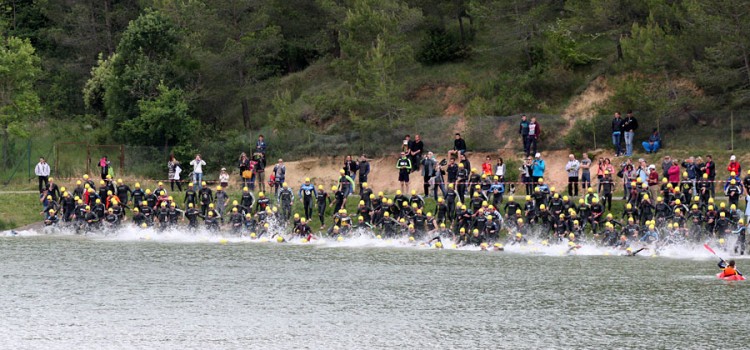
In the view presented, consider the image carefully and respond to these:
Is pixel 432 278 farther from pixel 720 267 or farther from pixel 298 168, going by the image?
pixel 298 168

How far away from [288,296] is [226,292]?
2.10 metres

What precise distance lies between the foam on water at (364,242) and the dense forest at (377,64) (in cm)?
1115

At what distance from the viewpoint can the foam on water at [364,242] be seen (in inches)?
1593

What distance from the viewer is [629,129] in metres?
49.1

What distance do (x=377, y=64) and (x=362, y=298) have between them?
80.9 ft

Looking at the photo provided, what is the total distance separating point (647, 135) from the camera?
5147 cm

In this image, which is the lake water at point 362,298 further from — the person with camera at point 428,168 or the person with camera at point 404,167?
the person with camera at point 428,168

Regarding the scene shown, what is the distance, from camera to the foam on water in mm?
40469

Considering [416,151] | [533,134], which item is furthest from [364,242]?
[533,134]

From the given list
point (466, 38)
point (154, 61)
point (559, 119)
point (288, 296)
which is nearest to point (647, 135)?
point (559, 119)

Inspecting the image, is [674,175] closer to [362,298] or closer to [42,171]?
[362,298]

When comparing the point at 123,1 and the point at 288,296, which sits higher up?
the point at 123,1

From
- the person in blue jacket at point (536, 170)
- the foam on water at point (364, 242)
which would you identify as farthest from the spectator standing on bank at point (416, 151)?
the foam on water at point (364, 242)

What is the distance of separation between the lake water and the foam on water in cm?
14
